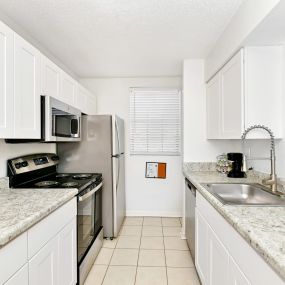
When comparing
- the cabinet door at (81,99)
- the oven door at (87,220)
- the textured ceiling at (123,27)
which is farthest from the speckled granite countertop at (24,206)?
the textured ceiling at (123,27)

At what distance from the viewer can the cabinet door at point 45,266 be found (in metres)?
1.21

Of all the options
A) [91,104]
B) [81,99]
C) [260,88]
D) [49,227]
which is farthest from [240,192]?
[91,104]

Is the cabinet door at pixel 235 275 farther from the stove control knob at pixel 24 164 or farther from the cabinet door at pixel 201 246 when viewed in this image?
the stove control knob at pixel 24 164

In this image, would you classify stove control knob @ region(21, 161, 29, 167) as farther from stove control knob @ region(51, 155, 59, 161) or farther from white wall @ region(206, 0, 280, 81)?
white wall @ region(206, 0, 280, 81)

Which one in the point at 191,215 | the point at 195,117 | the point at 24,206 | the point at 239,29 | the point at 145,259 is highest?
the point at 239,29

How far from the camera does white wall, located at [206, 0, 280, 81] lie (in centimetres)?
146

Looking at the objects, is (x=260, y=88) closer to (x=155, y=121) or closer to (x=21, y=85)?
(x=21, y=85)

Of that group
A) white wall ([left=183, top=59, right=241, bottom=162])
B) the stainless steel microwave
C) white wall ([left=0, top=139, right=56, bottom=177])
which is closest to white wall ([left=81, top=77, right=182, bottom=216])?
white wall ([left=183, top=59, right=241, bottom=162])

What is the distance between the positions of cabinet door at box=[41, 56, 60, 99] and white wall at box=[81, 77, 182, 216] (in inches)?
64.0

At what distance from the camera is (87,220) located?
88.3 inches

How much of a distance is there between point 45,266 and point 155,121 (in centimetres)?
282

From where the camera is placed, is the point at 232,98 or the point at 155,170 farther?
the point at 155,170

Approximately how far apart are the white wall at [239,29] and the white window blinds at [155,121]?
4.00ft

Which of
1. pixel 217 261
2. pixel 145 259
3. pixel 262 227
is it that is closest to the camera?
pixel 262 227
